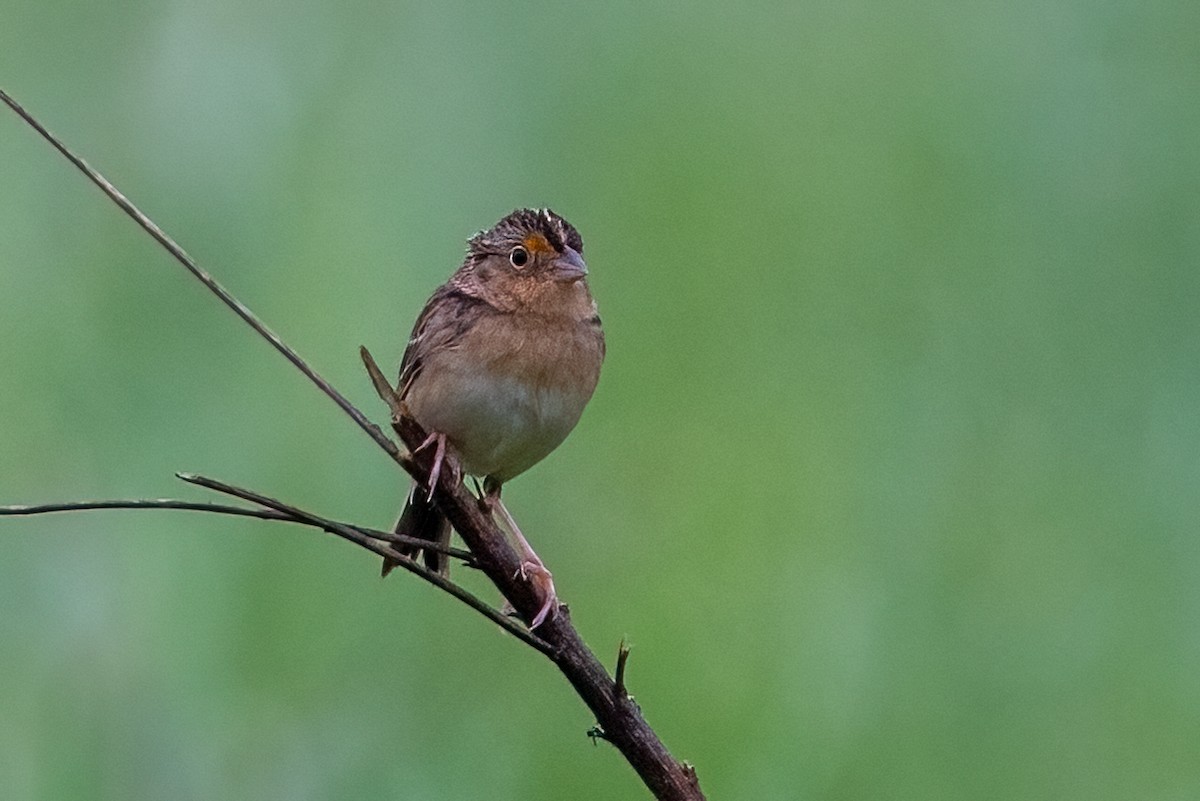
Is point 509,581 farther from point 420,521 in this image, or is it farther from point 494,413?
point 420,521

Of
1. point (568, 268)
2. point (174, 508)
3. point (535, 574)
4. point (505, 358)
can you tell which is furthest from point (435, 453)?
point (174, 508)

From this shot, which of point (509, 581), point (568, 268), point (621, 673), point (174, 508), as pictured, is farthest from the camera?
point (568, 268)

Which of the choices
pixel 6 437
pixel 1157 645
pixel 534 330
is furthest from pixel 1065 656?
pixel 6 437

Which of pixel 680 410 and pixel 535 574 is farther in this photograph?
pixel 680 410

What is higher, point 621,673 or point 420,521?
point 420,521

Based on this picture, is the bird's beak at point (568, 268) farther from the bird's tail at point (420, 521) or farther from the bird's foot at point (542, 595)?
the bird's foot at point (542, 595)

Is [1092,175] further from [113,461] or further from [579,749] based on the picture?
[113,461]
